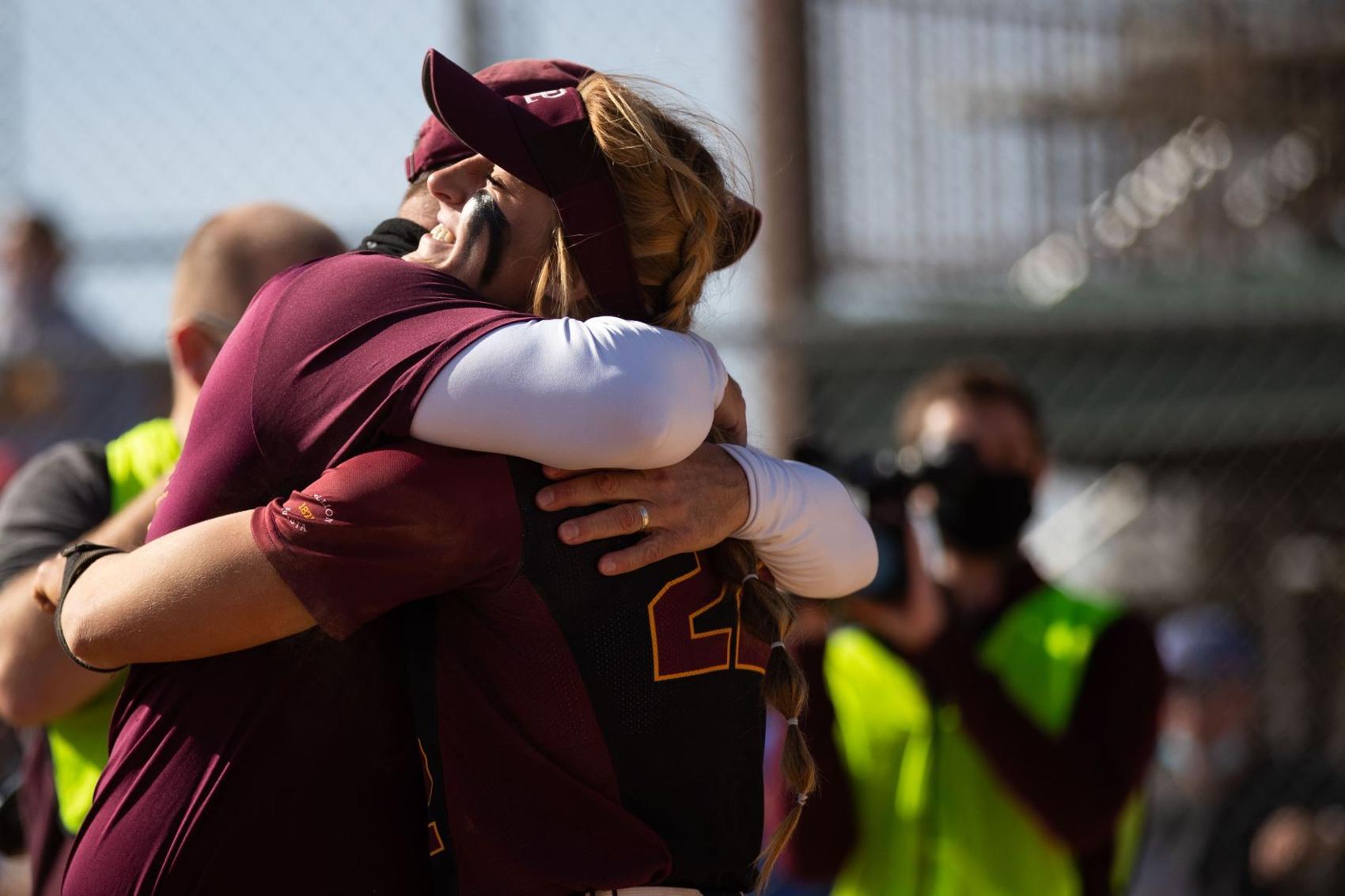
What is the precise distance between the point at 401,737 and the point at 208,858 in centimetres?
22

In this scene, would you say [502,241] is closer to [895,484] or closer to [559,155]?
[559,155]

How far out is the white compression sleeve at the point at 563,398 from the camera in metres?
1.35

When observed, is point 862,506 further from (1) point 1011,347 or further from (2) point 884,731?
(1) point 1011,347

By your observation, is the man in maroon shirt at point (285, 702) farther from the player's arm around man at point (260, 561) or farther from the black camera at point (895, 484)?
the black camera at point (895, 484)

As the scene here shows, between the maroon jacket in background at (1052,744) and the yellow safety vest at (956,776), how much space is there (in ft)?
0.13

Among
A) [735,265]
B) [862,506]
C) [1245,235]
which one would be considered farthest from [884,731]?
[1245,235]

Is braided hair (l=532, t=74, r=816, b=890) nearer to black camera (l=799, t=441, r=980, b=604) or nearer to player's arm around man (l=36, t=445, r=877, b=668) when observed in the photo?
player's arm around man (l=36, t=445, r=877, b=668)

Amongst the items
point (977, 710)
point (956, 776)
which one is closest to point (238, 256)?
point (977, 710)

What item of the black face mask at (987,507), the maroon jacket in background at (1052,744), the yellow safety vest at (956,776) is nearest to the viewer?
the maroon jacket in background at (1052,744)

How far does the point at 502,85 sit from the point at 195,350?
769 mm

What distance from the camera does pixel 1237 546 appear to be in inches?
263

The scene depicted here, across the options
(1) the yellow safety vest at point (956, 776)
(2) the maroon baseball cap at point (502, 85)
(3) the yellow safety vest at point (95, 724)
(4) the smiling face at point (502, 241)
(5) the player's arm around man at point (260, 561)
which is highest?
(2) the maroon baseball cap at point (502, 85)

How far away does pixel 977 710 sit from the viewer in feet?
9.57

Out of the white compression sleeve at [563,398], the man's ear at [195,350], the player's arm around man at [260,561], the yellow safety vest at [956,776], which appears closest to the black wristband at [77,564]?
the player's arm around man at [260,561]
